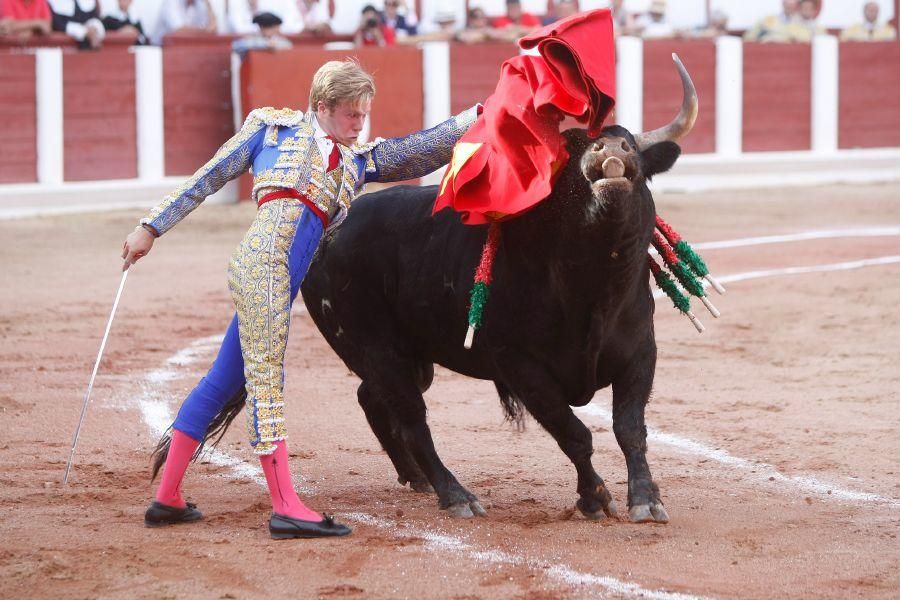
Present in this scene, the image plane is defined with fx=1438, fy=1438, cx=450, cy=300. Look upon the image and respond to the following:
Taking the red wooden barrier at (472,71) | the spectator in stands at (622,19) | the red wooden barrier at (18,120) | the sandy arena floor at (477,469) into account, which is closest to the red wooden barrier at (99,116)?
the red wooden barrier at (18,120)

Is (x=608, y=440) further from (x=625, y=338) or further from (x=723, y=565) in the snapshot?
(x=723, y=565)

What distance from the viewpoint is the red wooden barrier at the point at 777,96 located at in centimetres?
1296

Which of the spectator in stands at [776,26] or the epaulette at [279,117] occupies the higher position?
the spectator in stands at [776,26]

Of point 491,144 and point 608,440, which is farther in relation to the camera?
point 608,440

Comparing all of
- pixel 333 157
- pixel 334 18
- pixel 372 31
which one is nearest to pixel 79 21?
pixel 372 31

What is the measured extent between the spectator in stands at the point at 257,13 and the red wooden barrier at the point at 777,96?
403 centimetres

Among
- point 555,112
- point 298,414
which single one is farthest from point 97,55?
point 555,112

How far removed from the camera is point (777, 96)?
43.1 ft

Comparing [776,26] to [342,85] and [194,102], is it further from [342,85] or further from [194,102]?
[342,85]

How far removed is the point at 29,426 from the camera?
4.67 metres

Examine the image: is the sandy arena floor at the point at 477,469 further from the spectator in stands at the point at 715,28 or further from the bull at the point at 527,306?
the spectator in stands at the point at 715,28

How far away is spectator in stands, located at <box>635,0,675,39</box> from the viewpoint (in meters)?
13.1

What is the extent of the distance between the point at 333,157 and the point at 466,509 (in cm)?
95

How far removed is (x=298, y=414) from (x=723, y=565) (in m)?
2.19
